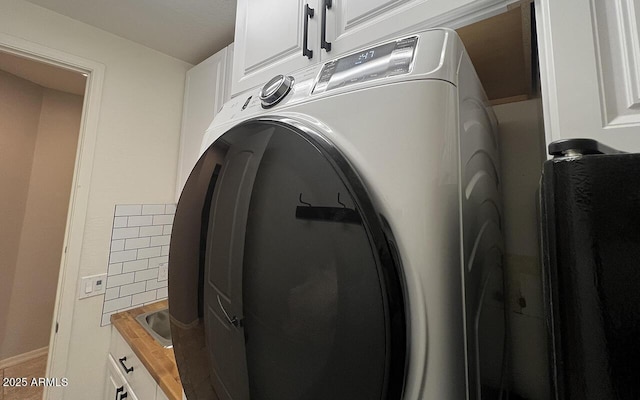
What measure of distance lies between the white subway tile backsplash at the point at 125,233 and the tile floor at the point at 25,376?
1.80 metres

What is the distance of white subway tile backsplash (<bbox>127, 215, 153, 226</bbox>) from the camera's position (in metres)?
1.77

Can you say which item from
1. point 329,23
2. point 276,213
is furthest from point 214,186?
point 329,23

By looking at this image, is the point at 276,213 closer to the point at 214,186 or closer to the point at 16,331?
the point at 214,186

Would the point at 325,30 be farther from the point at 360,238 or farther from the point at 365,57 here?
the point at 360,238

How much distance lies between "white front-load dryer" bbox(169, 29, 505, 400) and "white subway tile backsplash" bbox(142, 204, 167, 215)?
1.64 metres

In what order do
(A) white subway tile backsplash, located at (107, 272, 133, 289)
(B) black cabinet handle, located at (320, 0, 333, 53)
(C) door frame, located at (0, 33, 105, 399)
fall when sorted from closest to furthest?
(B) black cabinet handle, located at (320, 0, 333, 53) < (C) door frame, located at (0, 33, 105, 399) < (A) white subway tile backsplash, located at (107, 272, 133, 289)

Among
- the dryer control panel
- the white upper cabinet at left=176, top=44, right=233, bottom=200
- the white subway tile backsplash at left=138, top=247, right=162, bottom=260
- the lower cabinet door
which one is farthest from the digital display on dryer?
the white subway tile backsplash at left=138, top=247, right=162, bottom=260

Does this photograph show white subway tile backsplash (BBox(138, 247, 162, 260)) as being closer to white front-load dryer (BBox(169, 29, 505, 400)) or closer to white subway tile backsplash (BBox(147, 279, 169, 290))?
white subway tile backsplash (BBox(147, 279, 169, 290))

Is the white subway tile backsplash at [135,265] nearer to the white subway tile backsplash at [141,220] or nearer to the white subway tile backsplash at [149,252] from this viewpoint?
the white subway tile backsplash at [149,252]

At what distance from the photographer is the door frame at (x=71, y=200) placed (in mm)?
1443

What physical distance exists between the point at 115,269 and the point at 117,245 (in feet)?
0.53

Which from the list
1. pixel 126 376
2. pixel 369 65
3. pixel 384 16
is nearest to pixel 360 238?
pixel 369 65

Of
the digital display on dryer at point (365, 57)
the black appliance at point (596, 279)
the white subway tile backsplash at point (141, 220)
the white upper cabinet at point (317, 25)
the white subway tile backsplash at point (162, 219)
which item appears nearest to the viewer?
the black appliance at point (596, 279)

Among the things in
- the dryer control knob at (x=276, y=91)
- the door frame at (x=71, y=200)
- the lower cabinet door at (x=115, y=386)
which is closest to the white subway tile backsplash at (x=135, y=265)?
the door frame at (x=71, y=200)
